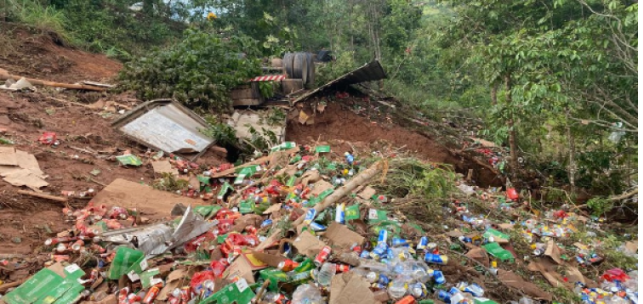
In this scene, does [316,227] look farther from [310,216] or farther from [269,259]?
[269,259]

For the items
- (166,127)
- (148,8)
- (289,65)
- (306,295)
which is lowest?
(306,295)

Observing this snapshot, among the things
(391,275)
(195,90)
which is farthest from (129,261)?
(195,90)

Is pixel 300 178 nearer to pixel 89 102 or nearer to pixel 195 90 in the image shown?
pixel 195 90

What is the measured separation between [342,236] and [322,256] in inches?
12.5

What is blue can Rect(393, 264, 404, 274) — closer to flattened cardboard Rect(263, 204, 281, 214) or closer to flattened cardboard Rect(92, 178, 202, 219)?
flattened cardboard Rect(263, 204, 281, 214)

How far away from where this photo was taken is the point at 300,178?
4590 millimetres

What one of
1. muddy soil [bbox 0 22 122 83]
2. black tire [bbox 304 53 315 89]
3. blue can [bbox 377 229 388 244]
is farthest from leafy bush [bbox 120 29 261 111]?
blue can [bbox 377 229 388 244]

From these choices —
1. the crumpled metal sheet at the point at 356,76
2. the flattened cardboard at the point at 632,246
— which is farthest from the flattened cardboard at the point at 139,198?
the flattened cardboard at the point at 632,246

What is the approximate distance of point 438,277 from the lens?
8.97ft

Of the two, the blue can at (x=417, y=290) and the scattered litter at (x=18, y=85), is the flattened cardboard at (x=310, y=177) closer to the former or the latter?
the blue can at (x=417, y=290)

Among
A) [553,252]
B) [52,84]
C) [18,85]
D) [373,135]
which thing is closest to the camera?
[553,252]

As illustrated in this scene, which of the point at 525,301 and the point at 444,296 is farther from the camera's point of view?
the point at 525,301

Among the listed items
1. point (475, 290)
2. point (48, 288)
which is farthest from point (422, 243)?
point (48, 288)

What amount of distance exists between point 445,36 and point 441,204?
4.56m
